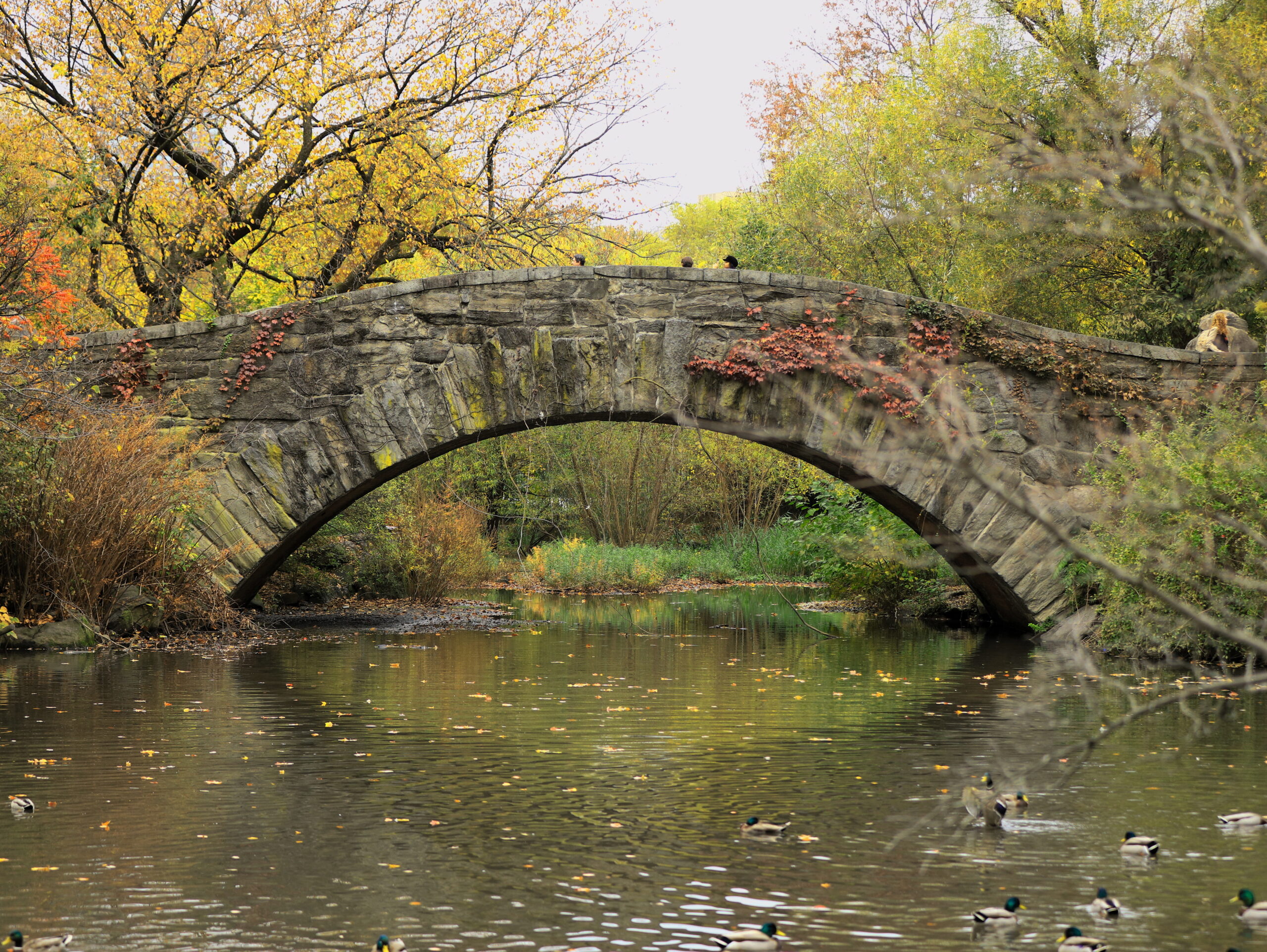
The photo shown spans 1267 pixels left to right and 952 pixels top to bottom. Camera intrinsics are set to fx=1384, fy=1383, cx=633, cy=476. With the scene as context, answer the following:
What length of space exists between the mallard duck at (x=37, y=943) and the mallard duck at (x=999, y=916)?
9.51ft

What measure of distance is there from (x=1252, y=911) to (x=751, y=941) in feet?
5.67

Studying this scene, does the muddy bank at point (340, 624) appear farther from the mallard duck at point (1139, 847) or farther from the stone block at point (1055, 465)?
the mallard duck at point (1139, 847)

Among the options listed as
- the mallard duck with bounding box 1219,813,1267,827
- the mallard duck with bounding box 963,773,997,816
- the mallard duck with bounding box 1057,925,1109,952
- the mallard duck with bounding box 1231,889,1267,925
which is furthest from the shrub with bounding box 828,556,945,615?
the mallard duck with bounding box 1057,925,1109,952

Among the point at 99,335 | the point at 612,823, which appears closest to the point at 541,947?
the point at 612,823

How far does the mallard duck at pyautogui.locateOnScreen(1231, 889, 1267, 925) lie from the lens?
457cm

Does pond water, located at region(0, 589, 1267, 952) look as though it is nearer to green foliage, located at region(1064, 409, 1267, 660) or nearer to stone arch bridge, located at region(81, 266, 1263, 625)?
green foliage, located at region(1064, 409, 1267, 660)

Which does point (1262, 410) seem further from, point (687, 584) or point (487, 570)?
point (487, 570)

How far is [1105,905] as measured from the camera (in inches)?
183

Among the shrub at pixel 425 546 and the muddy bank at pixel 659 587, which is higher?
the shrub at pixel 425 546

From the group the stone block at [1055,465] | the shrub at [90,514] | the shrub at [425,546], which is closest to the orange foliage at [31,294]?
the shrub at [90,514]

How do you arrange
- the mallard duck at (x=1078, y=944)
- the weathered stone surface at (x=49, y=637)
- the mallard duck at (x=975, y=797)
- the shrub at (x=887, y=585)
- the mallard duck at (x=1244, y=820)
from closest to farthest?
the mallard duck at (x=1078, y=944)
the mallard duck at (x=975, y=797)
the mallard duck at (x=1244, y=820)
the weathered stone surface at (x=49, y=637)
the shrub at (x=887, y=585)

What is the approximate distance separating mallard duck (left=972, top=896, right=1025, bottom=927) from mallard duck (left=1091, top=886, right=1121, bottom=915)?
0.94ft

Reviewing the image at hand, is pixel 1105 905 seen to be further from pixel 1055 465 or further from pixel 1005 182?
pixel 1005 182

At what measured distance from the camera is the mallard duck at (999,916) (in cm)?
450
